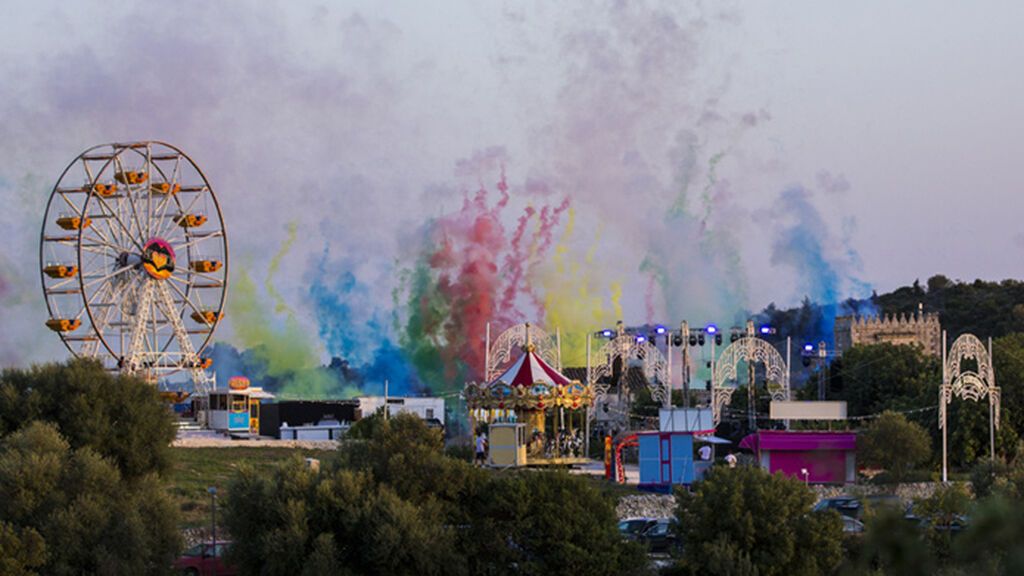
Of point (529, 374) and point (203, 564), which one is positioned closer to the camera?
point (203, 564)

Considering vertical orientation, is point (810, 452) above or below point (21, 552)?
above

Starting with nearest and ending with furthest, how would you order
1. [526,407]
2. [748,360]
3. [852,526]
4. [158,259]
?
[852,526] < [526,407] < [748,360] < [158,259]

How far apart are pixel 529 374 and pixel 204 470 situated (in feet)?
37.8

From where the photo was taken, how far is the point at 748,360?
59531 millimetres

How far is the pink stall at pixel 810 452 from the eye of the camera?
163 feet

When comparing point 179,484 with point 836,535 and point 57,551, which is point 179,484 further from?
point 836,535

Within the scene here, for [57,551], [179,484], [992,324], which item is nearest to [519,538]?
[57,551]

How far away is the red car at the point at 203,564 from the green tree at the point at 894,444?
2744 centimetres

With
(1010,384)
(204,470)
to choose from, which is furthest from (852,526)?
(1010,384)

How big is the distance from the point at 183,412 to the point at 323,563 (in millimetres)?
54007

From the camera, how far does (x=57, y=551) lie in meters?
29.0

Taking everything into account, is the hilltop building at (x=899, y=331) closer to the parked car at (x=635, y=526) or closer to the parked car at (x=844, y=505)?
the parked car at (x=844, y=505)

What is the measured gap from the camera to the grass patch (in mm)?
38781

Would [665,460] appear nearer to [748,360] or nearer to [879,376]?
[748,360]
